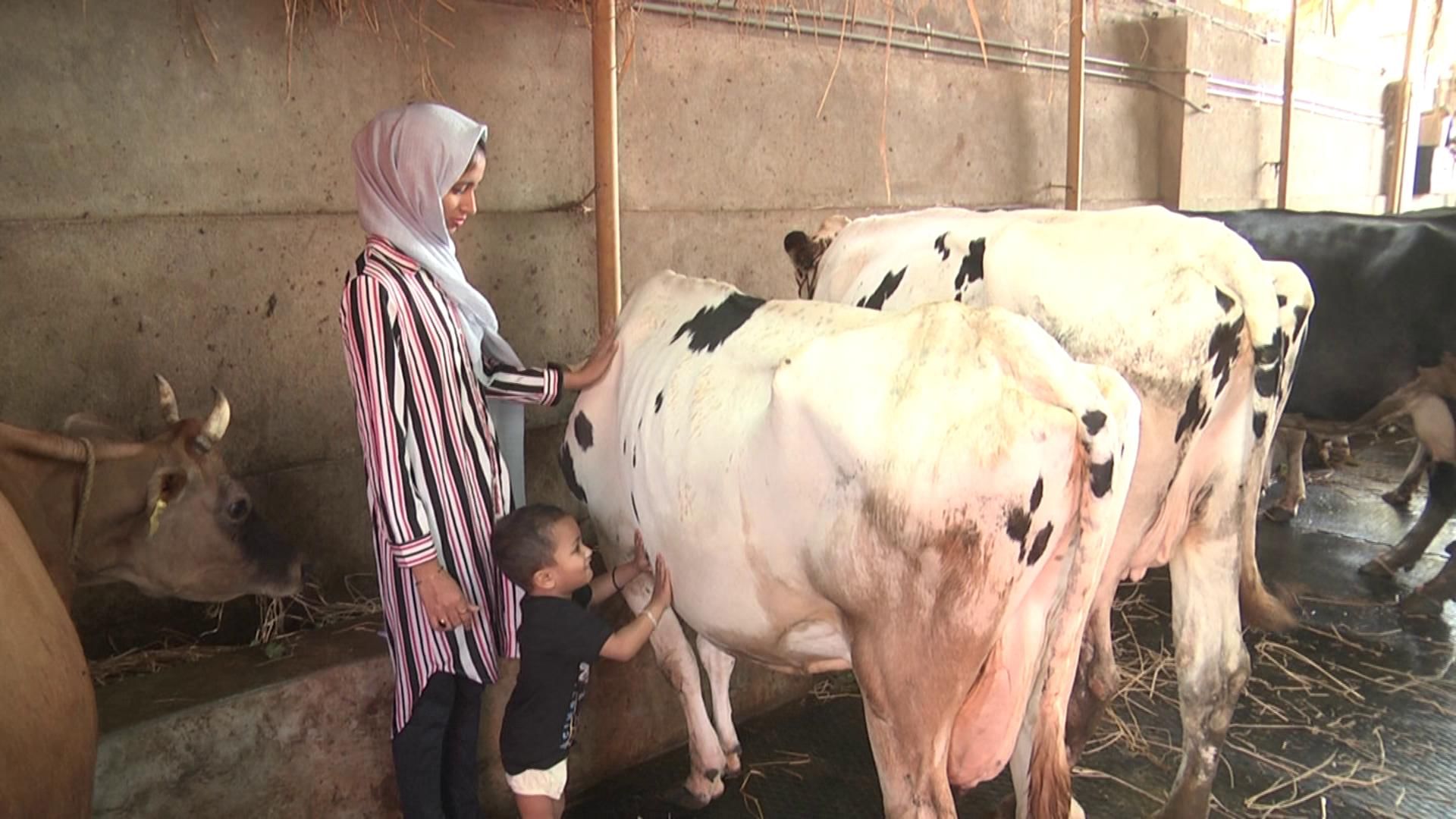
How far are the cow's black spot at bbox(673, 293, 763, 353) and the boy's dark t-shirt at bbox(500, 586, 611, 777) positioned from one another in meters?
0.76

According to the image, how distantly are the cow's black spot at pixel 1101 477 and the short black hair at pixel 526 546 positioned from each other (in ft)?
3.98

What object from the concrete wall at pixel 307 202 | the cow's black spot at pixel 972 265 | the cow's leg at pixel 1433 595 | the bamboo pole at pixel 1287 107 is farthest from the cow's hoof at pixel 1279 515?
the cow's black spot at pixel 972 265

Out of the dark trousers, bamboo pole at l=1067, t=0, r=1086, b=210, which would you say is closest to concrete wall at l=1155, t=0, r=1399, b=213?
bamboo pole at l=1067, t=0, r=1086, b=210

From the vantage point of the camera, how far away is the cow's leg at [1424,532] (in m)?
5.00

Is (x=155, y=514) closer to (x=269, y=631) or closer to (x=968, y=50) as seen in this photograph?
(x=269, y=631)

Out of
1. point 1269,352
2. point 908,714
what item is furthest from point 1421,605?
point 908,714

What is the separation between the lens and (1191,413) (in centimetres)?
263

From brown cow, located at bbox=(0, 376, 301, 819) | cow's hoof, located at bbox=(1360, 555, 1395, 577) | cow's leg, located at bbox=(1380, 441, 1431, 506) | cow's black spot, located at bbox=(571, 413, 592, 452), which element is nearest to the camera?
brown cow, located at bbox=(0, 376, 301, 819)

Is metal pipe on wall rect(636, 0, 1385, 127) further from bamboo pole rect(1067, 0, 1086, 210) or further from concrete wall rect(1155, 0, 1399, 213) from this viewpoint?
bamboo pole rect(1067, 0, 1086, 210)

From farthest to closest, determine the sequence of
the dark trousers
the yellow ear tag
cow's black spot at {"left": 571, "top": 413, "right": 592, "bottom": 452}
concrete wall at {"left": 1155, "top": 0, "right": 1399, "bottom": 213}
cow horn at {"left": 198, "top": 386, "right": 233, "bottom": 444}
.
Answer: concrete wall at {"left": 1155, "top": 0, "right": 1399, "bottom": 213}
cow's black spot at {"left": 571, "top": 413, "right": 592, "bottom": 452}
cow horn at {"left": 198, "top": 386, "right": 233, "bottom": 444}
the yellow ear tag
the dark trousers

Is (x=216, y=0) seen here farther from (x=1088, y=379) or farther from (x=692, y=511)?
(x=1088, y=379)

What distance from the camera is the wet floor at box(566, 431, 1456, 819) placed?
3215 mm

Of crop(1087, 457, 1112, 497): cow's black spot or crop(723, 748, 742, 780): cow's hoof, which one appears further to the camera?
crop(723, 748, 742, 780): cow's hoof

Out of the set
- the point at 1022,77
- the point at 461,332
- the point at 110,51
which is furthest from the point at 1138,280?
the point at 1022,77
